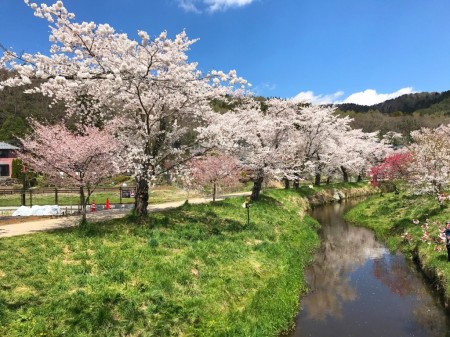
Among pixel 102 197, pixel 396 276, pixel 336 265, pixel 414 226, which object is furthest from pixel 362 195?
pixel 396 276

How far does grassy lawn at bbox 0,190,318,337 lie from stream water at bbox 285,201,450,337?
3.68 ft

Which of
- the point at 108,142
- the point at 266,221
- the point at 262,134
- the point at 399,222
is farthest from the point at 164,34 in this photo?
the point at 399,222

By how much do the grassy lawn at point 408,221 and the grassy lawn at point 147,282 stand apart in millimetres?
7122

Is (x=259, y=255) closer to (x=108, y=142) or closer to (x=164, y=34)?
(x=108, y=142)

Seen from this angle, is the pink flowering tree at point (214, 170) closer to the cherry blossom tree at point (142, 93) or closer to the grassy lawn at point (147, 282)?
the cherry blossom tree at point (142, 93)

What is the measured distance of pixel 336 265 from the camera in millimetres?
23547

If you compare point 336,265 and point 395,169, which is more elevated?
point 395,169

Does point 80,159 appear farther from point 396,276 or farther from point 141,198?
point 396,276

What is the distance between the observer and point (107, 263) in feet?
48.3

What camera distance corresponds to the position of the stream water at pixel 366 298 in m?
14.9

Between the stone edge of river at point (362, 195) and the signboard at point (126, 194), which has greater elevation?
the signboard at point (126, 194)

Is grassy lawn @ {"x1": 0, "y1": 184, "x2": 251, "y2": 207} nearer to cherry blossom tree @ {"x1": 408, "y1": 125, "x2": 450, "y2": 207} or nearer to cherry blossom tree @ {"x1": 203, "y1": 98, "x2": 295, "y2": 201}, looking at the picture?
cherry blossom tree @ {"x1": 203, "y1": 98, "x2": 295, "y2": 201}

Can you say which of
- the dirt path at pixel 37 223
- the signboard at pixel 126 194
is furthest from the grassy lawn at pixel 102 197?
the dirt path at pixel 37 223

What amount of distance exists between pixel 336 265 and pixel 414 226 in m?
9.22
